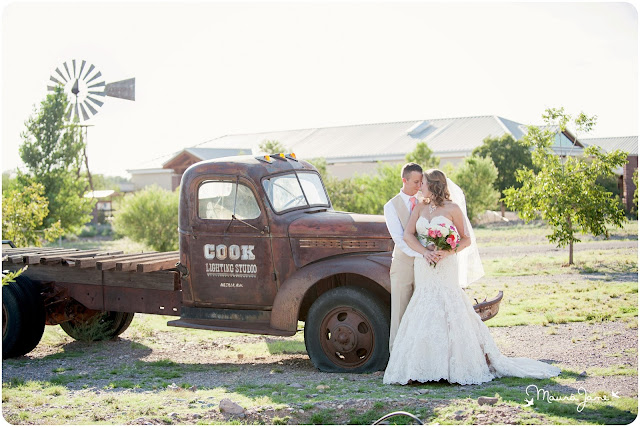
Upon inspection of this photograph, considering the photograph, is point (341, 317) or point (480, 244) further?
point (480, 244)

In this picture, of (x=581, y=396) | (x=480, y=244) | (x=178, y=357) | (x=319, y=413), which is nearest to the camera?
(x=319, y=413)

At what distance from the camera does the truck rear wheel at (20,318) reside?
830 cm

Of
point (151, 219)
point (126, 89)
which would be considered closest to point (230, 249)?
point (151, 219)

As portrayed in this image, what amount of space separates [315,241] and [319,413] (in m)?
2.40

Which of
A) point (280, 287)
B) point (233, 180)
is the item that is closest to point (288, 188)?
point (233, 180)

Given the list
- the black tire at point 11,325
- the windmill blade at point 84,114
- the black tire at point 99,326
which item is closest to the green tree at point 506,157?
the windmill blade at point 84,114

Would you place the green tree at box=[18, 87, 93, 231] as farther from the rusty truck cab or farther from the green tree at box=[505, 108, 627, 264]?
the rusty truck cab

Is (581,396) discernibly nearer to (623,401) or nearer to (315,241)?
(623,401)

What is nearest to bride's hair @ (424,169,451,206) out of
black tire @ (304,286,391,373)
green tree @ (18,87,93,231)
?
black tire @ (304,286,391,373)

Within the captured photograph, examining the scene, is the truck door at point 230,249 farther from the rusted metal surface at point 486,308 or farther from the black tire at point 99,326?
the black tire at point 99,326

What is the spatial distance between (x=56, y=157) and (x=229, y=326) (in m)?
19.6

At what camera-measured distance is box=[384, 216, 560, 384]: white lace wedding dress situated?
6363 millimetres

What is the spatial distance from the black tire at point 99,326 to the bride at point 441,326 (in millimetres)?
4693

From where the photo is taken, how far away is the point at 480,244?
2234cm
